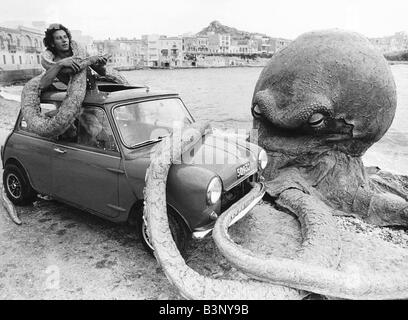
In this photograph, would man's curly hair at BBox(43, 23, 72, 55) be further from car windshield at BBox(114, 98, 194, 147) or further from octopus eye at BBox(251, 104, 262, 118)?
octopus eye at BBox(251, 104, 262, 118)

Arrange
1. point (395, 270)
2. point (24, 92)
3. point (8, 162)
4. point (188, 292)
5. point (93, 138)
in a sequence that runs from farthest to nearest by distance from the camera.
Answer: point (8, 162) < point (24, 92) < point (93, 138) < point (395, 270) < point (188, 292)

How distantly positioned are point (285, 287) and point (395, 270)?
1.59 meters

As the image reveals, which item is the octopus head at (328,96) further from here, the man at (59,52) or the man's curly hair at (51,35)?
the man's curly hair at (51,35)

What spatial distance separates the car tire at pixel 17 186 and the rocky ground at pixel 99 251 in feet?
0.59

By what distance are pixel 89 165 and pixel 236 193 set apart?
184cm

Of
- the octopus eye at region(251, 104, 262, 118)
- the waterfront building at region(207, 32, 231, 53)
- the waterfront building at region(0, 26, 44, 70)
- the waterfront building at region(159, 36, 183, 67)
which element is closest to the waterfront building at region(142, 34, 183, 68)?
the waterfront building at region(159, 36, 183, 67)

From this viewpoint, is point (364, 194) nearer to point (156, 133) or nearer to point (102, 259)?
point (156, 133)

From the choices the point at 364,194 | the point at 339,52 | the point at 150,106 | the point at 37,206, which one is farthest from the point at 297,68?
the point at 37,206

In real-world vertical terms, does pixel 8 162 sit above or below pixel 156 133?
below

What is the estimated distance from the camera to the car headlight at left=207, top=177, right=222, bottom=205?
3482 millimetres

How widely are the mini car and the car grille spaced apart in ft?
0.04

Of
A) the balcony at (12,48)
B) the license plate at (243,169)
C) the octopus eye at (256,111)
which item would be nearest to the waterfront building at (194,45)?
the balcony at (12,48)

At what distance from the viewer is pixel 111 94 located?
4.45 meters

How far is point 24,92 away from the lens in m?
4.88
